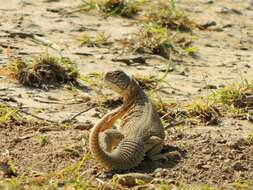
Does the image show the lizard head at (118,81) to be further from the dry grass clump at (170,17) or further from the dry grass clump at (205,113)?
the dry grass clump at (170,17)

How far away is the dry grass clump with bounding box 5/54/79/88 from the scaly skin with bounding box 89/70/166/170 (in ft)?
4.71

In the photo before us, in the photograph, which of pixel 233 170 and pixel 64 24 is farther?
pixel 64 24

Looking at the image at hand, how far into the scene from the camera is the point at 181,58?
391 inches

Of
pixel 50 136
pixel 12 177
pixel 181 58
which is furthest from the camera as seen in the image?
pixel 181 58

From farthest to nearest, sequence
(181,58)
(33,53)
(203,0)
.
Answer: (203,0) → (181,58) → (33,53)

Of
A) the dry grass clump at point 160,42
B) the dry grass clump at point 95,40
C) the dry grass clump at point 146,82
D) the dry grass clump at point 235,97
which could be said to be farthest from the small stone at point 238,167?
the dry grass clump at point 95,40

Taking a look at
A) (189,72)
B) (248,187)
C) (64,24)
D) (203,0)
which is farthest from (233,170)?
(203,0)

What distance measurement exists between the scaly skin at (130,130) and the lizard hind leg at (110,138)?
0.02 metres

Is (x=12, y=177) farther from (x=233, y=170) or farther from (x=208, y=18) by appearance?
(x=208, y=18)

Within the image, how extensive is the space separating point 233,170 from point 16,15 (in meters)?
4.26

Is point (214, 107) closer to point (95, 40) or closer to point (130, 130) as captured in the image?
point (130, 130)

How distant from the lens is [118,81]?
720 centimetres

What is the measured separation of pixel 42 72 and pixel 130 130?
6.17ft

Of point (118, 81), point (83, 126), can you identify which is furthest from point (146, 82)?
point (118, 81)
